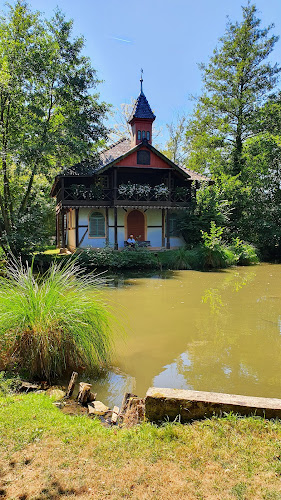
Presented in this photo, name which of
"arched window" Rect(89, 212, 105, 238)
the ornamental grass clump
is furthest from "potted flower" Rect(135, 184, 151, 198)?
the ornamental grass clump

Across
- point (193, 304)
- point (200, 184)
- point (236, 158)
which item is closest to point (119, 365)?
point (193, 304)

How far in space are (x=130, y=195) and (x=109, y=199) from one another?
4.13ft

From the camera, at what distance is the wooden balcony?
18688 millimetres

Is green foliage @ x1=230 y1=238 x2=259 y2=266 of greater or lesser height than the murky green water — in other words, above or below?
above

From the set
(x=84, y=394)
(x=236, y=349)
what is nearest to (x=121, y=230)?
(x=236, y=349)

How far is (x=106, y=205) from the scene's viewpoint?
19234 millimetres

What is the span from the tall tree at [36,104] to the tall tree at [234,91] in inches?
421

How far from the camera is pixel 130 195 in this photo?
19.4 metres

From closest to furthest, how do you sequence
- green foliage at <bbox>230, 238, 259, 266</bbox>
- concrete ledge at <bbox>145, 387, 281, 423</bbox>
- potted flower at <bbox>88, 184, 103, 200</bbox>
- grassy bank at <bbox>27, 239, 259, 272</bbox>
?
concrete ledge at <bbox>145, 387, 281, 423</bbox>
grassy bank at <bbox>27, 239, 259, 272</bbox>
green foliage at <bbox>230, 238, 259, 266</bbox>
potted flower at <bbox>88, 184, 103, 200</bbox>

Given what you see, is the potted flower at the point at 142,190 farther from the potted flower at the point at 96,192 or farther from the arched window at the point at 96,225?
the arched window at the point at 96,225

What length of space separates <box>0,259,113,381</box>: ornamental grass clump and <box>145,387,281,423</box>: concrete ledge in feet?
5.13

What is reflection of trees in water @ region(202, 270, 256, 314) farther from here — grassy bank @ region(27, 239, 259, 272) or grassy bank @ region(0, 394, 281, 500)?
grassy bank @ region(0, 394, 281, 500)

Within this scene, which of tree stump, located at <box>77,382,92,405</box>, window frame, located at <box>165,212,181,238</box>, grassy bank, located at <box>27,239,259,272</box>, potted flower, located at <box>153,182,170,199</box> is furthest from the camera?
window frame, located at <box>165,212,181,238</box>

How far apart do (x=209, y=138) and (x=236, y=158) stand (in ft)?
8.19
